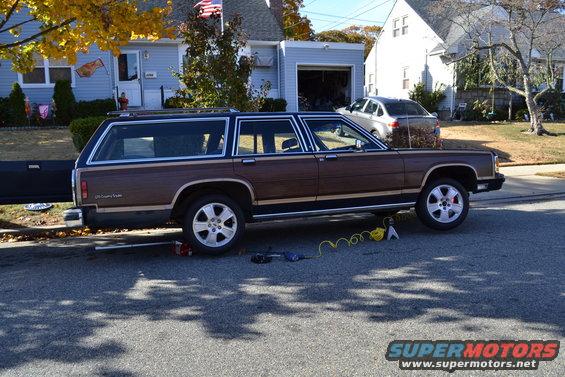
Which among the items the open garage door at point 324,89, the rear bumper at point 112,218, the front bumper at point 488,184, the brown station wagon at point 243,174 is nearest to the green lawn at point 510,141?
the open garage door at point 324,89

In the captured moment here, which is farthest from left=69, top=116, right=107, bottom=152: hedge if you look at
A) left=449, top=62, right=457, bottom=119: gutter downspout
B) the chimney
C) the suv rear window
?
left=449, top=62, right=457, bottom=119: gutter downspout

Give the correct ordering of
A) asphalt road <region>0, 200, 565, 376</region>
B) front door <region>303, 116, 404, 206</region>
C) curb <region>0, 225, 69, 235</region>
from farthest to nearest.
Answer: curb <region>0, 225, 69, 235</region>
front door <region>303, 116, 404, 206</region>
asphalt road <region>0, 200, 565, 376</region>

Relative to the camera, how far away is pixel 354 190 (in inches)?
281

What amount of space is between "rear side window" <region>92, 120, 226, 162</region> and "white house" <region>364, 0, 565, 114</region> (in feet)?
68.2

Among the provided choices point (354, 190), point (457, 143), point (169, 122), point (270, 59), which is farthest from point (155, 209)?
point (270, 59)

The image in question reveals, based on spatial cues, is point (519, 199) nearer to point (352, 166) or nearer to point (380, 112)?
point (352, 166)

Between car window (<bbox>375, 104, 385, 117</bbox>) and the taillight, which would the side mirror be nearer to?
the taillight

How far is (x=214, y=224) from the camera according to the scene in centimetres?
663

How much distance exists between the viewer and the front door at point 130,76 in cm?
2183

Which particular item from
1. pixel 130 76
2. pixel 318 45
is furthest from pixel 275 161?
pixel 318 45

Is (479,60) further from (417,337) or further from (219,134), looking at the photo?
(417,337)

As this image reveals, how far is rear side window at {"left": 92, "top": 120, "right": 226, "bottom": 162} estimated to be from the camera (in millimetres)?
6422

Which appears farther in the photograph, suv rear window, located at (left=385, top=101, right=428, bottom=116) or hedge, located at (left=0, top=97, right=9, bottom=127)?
hedge, located at (left=0, top=97, right=9, bottom=127)

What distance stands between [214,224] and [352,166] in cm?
197
